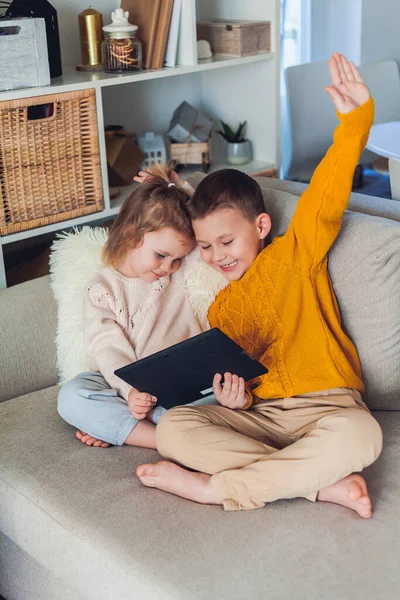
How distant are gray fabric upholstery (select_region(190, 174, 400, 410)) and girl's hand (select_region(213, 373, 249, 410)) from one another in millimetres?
251

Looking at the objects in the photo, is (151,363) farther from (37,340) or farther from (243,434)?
(37,340)

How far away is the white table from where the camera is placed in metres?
2.46

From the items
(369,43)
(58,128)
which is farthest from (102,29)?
(369,43)

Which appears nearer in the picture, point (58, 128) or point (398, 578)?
point (398, 578)

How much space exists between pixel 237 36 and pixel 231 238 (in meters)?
1.04

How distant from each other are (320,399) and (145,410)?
331mm

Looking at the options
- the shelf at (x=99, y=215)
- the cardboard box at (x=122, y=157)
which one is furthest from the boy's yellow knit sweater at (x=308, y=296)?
the cardboard box at (x=122, y=157)

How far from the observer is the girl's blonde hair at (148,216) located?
1.66 m

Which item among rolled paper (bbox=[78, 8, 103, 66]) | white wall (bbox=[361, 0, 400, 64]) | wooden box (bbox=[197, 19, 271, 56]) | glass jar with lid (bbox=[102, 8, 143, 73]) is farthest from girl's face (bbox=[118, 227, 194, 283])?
white wall (bbox=[361, 0, 400, 64])

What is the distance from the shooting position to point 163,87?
2734 mm

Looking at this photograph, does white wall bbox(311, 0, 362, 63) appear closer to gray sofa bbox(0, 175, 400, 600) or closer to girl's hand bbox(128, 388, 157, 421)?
gray sofa bbox(0, 175, 400, 600)

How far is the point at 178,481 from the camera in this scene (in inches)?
53.6

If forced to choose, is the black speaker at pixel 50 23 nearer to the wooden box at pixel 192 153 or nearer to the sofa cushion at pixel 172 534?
the wooden box at pixel 192 153

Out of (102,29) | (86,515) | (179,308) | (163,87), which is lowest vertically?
(86,515)
